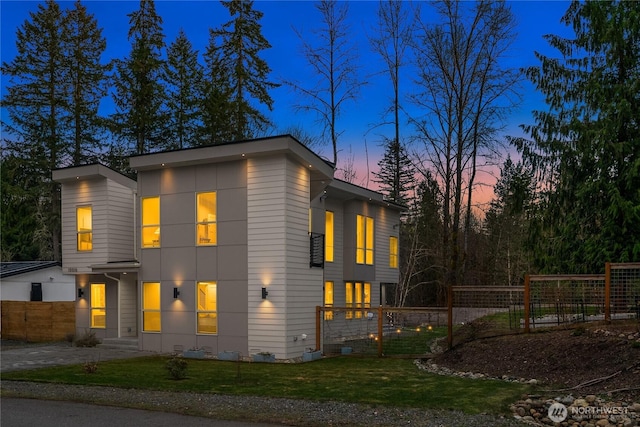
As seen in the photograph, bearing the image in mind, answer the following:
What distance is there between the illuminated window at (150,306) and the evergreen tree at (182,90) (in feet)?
54.3

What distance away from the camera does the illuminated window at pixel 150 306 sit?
51.9 ft

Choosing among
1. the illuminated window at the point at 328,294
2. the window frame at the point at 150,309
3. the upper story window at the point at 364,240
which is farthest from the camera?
the upper story window at the point at 364,240

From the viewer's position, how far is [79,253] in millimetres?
18156

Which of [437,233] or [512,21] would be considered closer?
[512,21]

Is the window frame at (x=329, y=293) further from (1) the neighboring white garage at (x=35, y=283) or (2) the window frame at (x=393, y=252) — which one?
(1) the neighboring white garage at (x=35, y=283)

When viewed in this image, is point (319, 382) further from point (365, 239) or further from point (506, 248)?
point (506, 248)

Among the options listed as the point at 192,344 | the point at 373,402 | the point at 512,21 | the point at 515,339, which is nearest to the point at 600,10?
the point at 512,21

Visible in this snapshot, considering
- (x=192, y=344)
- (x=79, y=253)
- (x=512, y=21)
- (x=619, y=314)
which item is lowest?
(x=192, y=344)

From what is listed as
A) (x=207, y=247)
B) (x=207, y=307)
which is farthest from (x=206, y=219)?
(x=207, y=307)

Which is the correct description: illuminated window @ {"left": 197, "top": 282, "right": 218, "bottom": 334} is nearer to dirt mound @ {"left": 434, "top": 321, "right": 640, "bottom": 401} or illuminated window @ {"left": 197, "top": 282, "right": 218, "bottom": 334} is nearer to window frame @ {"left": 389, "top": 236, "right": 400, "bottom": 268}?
dirt mound @ {"left": 434, "top": 321, "right": 640, "bottom": 401}

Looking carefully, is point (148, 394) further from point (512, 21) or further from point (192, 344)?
point (512, 21)

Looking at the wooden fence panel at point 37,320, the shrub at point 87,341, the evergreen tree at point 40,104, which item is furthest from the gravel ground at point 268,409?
the evergreen tree at point 40,104

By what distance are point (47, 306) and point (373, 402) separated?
14646 millimetres

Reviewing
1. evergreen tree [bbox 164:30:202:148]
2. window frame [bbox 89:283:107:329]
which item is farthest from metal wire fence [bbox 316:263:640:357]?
evergreen tree [bbox 164:30:202:148]
